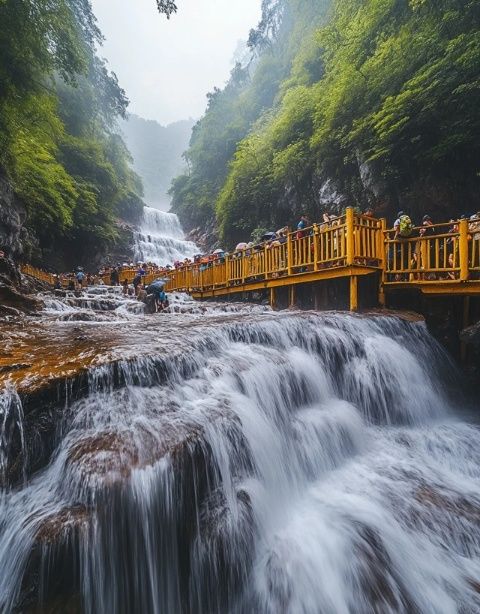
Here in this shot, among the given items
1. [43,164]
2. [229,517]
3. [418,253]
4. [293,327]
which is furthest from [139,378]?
[43,164]

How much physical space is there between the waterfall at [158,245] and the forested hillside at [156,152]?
1321 inches

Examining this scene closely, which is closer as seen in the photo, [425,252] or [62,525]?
[62,525]

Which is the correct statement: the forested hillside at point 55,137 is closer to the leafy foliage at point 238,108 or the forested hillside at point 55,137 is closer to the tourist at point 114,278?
the tourist at point 114,278

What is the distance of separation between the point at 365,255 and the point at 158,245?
2647 cm

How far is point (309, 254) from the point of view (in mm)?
8789

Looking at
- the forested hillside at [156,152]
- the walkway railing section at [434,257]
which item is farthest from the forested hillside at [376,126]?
the forested hillside at [156,152]

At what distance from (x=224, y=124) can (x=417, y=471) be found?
38897 mm

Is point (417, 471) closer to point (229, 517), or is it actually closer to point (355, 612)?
point (355, 612)

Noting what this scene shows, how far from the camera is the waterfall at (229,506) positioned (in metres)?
2.22

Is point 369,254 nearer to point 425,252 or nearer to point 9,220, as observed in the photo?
point 425,252

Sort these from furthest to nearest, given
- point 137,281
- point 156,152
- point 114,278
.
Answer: point 156,152 → point 114,278 → point 137,281

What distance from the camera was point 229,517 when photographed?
2.71 meters

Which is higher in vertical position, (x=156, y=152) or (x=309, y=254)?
(x=156, y=152)

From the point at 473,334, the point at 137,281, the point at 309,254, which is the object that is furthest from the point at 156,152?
the point at 473,334
